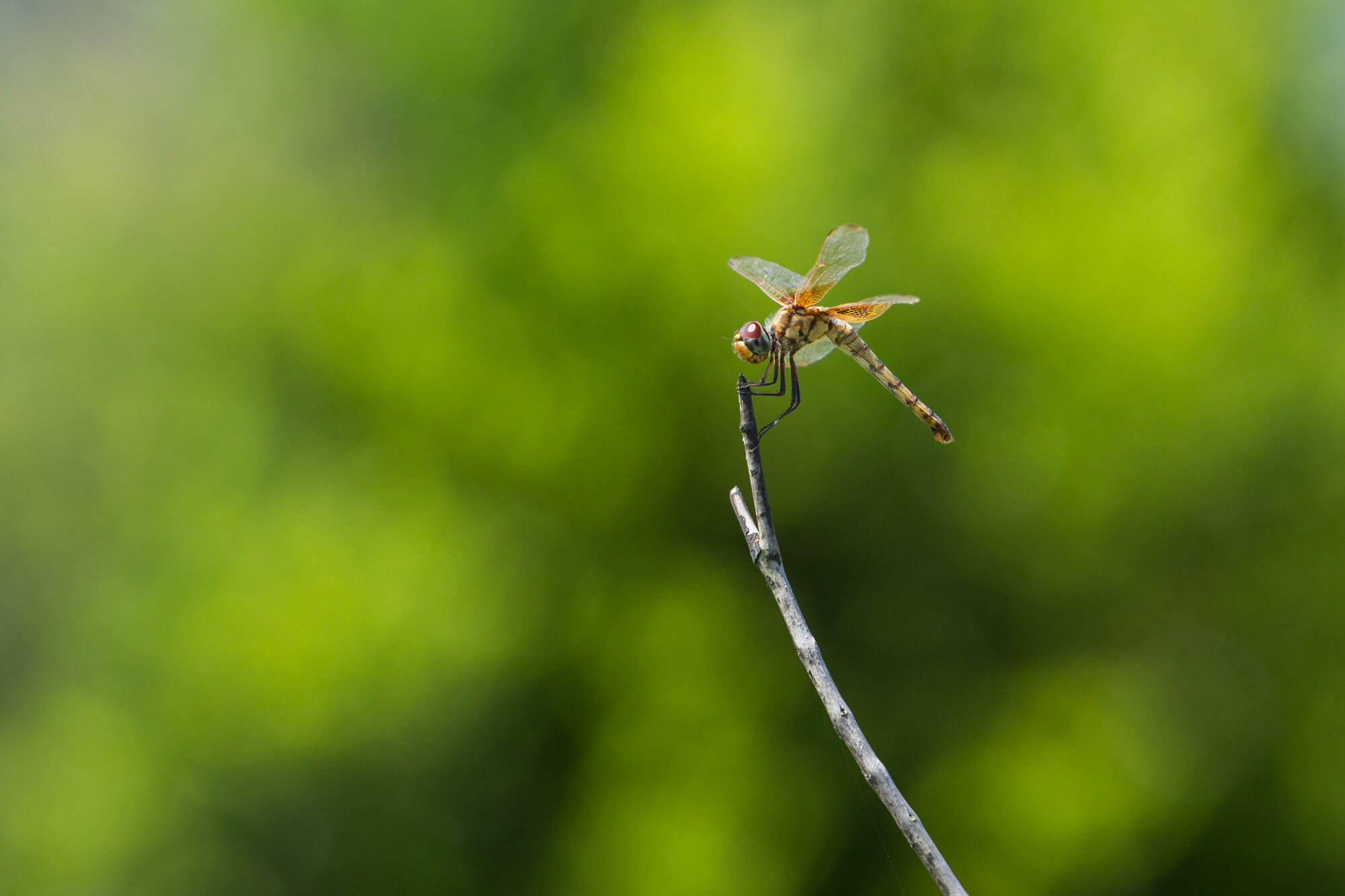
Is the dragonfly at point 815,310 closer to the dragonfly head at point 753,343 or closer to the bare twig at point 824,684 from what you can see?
the dragonfly head at point 753,343

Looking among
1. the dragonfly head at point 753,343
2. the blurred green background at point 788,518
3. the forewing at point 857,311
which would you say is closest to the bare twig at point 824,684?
the dragonfly head at point 753,343

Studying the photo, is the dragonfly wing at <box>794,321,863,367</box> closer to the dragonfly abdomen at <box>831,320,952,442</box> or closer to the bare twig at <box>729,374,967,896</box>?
the dragonfly abdomen at <box>831,320,952,442</box>

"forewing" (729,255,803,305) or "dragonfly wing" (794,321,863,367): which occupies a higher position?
"forewing" (729,255,803,305)

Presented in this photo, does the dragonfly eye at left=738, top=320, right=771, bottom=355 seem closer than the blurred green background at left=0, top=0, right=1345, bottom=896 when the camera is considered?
Yes

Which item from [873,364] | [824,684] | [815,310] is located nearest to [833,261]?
[815,310]

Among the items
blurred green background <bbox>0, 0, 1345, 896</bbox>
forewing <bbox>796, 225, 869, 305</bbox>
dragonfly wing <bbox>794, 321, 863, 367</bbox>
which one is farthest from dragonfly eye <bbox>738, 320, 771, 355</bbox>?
blurred green background <bbox>0, 0, 1345, 896</bbox>

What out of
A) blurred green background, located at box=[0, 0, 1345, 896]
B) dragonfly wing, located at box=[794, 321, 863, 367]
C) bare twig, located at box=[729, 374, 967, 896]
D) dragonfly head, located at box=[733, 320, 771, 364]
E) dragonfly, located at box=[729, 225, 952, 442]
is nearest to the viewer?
bare twig, located at box=[729, 374, 967, 896]

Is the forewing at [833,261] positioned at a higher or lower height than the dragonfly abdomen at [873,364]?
higher
